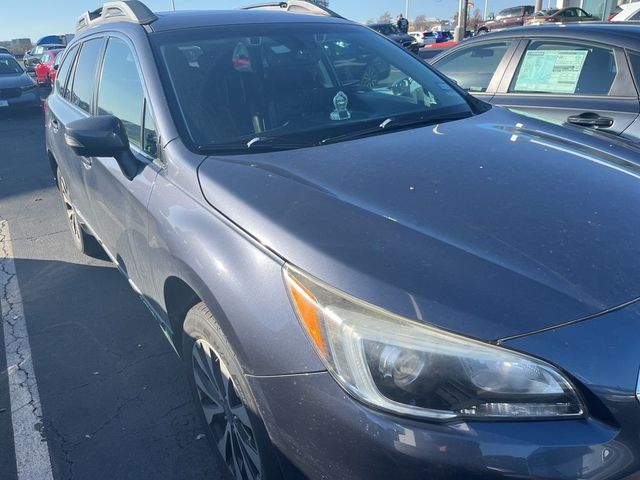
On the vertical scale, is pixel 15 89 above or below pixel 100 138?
below

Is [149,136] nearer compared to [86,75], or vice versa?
[149,136]

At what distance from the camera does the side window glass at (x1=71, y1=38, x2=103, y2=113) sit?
3506 millimetres

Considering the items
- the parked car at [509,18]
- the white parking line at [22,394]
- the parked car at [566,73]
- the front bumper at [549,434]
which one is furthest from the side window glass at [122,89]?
the parked car at [509,18]

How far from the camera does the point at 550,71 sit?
445 centimetres

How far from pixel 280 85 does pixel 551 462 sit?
210cm

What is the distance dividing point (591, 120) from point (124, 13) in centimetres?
326

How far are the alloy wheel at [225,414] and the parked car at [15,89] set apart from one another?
43.6 feet

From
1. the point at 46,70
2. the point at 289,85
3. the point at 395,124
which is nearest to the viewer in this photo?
the point at 395,124

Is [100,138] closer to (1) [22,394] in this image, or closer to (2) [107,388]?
(2) [107,388]

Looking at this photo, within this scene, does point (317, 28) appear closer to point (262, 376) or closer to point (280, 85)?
point (280, 85)

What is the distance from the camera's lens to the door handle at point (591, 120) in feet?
12.8

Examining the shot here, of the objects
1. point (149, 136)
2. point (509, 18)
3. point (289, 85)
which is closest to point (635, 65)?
point (289, 85)

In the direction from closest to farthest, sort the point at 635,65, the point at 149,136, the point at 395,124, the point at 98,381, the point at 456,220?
the point at 456,220
the point at 149,136
the point at 395,124
the point at 98,381
the point at 635,65

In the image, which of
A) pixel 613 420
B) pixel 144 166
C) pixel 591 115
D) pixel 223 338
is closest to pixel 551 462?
pixel 613 420
